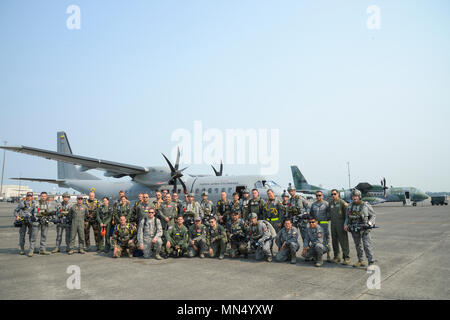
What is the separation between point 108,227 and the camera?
31.0 feet

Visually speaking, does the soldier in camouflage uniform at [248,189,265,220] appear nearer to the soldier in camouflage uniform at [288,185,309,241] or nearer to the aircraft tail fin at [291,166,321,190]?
the soldier in camouflage uniform at [288,185,309,241]

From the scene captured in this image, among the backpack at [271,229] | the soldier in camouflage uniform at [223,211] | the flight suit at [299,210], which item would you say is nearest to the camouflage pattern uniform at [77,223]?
the soldier in camouflage uniform at [223,211]

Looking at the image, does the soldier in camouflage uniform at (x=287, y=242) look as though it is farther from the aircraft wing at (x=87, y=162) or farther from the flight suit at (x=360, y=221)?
the aircraft wing at (x=87, y=162)

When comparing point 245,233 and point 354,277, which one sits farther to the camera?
point 245,233

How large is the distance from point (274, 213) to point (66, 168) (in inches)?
874

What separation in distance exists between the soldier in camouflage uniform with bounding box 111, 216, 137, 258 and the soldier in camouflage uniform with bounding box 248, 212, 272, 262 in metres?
3.64

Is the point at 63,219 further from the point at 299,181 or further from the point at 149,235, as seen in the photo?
the point at 299,181

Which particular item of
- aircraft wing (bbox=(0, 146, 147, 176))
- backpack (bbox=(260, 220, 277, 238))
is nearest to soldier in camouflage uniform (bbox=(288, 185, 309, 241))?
backpack (bbox=(260, 220, 277, 238))

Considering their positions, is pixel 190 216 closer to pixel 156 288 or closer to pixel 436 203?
pixel 156 288

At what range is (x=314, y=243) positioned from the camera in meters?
7.25

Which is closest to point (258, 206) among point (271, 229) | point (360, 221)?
point (271, 229)

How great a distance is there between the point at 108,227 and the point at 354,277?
7.64 m

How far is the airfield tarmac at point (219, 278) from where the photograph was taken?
487 centimetres
